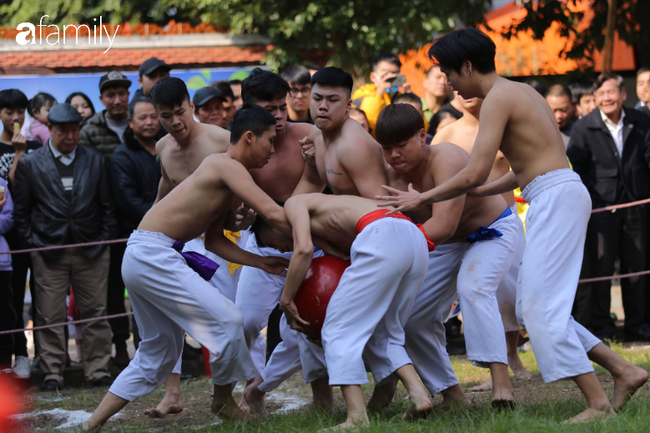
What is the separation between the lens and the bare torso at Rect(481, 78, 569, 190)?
4.04 metres

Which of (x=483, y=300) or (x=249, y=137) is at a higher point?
(x=249, y=137)

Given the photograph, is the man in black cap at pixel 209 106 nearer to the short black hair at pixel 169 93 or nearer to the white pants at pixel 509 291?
the short black hair at pixel 169 93

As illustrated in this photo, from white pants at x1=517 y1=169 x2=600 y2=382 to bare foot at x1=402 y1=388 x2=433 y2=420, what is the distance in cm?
62

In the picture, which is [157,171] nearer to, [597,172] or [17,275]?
[17,275]

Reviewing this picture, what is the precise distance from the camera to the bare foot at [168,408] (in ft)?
17.5

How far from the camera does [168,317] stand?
15.6ft

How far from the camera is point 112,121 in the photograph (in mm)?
7594

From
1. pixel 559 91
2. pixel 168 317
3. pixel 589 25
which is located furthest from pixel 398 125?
pixel 589 25

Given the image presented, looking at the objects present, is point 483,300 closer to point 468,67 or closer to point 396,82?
point 468,67

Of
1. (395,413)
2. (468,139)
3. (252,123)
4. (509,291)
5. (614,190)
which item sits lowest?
(395,413)

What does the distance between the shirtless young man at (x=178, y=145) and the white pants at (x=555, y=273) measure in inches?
94.0

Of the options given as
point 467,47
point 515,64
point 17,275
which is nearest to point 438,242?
point 467,47

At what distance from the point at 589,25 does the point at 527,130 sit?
32.2 ft

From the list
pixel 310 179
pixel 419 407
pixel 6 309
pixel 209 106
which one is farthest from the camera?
pixel 209 106
